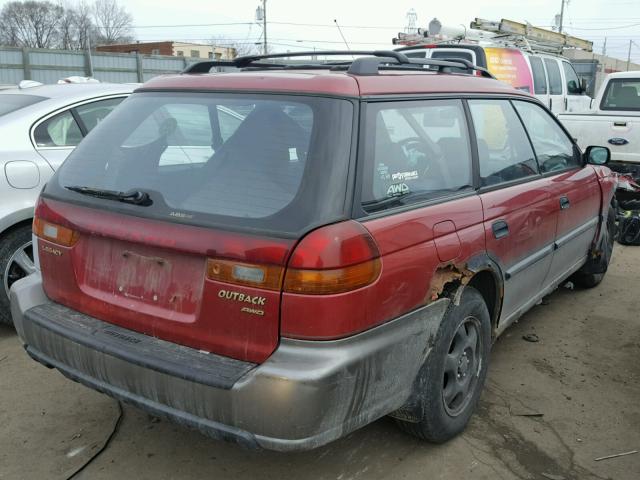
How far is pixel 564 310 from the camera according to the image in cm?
487

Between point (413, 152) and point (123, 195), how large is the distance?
1287 mm

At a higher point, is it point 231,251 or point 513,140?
point 513,140

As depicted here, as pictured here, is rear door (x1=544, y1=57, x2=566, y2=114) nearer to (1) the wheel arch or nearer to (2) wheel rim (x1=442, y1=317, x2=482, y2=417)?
(1) the wheel arch

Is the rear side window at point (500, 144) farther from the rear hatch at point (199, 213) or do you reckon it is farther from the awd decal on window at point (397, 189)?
the rear hatch at point (199, 213)

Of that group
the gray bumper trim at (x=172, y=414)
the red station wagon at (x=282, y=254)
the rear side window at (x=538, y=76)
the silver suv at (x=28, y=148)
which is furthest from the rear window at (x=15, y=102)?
the rear side window at (x=538, y=76)

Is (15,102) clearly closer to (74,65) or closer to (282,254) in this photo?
(282,254)

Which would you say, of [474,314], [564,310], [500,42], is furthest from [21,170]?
[500,42]

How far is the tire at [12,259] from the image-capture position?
4031 millimetres

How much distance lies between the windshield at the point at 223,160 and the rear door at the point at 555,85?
10.1 m

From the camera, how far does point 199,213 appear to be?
2361 millimetres

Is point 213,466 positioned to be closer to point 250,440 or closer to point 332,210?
point 250,440

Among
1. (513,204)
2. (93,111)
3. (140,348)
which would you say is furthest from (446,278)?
(93,111)

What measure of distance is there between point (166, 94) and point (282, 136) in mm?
812

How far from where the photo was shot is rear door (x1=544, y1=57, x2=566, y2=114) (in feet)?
38.3
